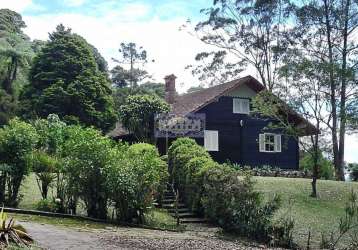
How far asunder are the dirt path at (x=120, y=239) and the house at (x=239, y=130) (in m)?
17.3

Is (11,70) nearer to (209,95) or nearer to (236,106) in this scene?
(209,95)

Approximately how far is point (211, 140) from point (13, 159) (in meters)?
18.0

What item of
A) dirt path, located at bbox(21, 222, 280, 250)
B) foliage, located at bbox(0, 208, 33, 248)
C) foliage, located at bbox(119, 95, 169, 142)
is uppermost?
foliage, located at bbox(119, 95, 169, 142)

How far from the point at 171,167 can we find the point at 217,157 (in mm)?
10720

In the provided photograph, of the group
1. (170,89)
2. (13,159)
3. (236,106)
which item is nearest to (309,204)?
(13,159)

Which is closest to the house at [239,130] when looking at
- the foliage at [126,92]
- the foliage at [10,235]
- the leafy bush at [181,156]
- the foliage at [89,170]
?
the leafy bush at [181,156]

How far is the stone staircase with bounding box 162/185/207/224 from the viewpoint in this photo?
61.7 feet

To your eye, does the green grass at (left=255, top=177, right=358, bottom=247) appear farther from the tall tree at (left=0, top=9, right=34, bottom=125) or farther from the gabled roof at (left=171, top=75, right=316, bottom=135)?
the tall tree at (left=0, top=9, right=34, bottom=125)

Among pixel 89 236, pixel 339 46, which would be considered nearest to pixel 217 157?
pixel 339 46

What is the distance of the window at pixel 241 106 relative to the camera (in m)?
34.4

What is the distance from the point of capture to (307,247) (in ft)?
47.9

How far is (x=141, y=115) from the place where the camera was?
3094cm

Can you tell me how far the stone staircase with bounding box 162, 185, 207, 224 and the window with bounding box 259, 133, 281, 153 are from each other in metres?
13.8

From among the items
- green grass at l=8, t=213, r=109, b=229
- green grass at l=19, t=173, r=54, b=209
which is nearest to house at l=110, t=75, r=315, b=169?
green grass at l=19, t=173, r=54, b=209
